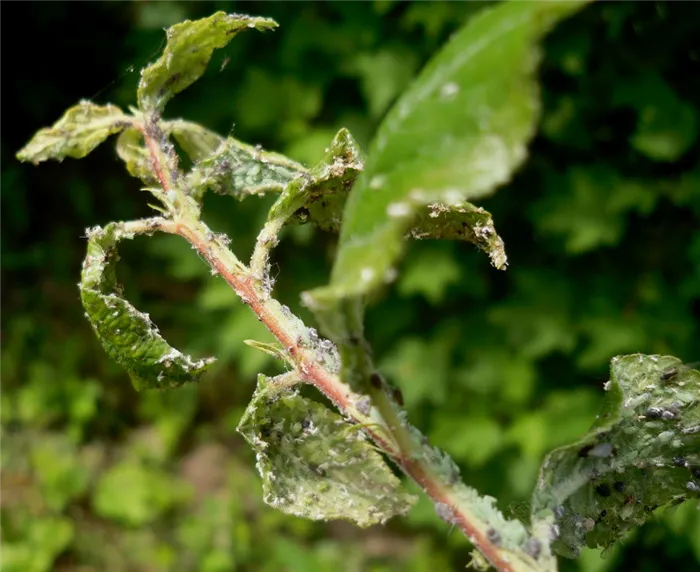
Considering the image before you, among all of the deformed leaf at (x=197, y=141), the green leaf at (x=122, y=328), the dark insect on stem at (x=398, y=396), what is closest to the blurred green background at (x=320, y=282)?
the deformed leaf at (x=197, y=141)

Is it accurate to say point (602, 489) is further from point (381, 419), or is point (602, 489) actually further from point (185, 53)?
point (185, 53)

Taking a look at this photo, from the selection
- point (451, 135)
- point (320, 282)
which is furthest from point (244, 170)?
point (320, 282)

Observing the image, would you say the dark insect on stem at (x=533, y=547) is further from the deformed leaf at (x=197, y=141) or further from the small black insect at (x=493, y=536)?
the deformed leaf at (x=197, y=141)

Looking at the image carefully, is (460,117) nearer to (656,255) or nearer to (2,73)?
(656,255)

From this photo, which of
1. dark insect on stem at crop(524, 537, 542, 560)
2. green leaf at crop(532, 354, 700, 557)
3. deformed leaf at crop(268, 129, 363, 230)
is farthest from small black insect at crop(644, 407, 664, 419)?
deformed leaf at crop(268, 129, 363, 230)

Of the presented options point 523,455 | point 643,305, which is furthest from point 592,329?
point 523,455
